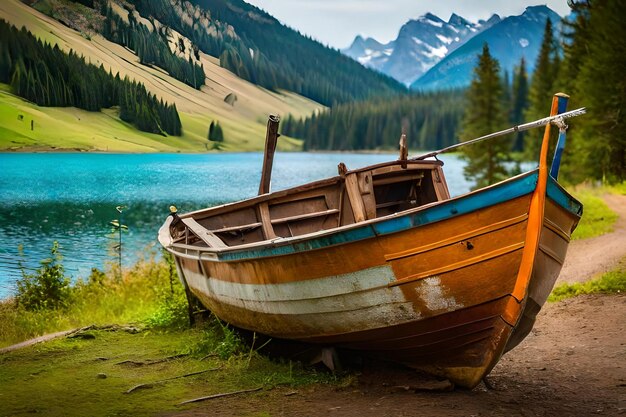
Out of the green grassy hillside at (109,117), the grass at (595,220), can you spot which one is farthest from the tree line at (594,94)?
the green grassy hillside at (109,117)

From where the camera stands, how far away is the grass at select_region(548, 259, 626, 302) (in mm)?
12102

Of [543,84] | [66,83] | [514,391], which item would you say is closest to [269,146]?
[514,391]

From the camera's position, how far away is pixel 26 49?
12319cm

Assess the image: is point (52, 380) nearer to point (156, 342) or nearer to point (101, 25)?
point (156, 342)

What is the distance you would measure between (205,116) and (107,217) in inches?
5503

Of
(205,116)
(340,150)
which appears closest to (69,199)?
(340,150)

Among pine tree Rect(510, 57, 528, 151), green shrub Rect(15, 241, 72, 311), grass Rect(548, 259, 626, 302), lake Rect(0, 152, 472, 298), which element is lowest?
lake Rect(0, 152, 472, 298)

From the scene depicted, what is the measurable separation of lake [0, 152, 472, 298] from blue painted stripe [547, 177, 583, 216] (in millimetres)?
11648

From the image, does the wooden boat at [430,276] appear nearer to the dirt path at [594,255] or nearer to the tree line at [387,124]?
the dirt path at [594,255]

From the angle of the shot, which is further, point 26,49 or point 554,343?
point 26,49

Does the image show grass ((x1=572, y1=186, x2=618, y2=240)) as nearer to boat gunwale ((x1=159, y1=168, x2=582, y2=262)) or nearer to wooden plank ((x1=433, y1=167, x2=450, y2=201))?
wooden plank ((x1=433, y1=167, x2=450, y2=201))

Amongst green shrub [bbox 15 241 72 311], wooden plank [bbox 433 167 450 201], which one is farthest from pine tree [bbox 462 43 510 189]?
wooden plank [bbox 433 167 450 201]

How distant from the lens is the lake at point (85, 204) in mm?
23562

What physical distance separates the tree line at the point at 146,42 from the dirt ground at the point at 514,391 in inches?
6307
